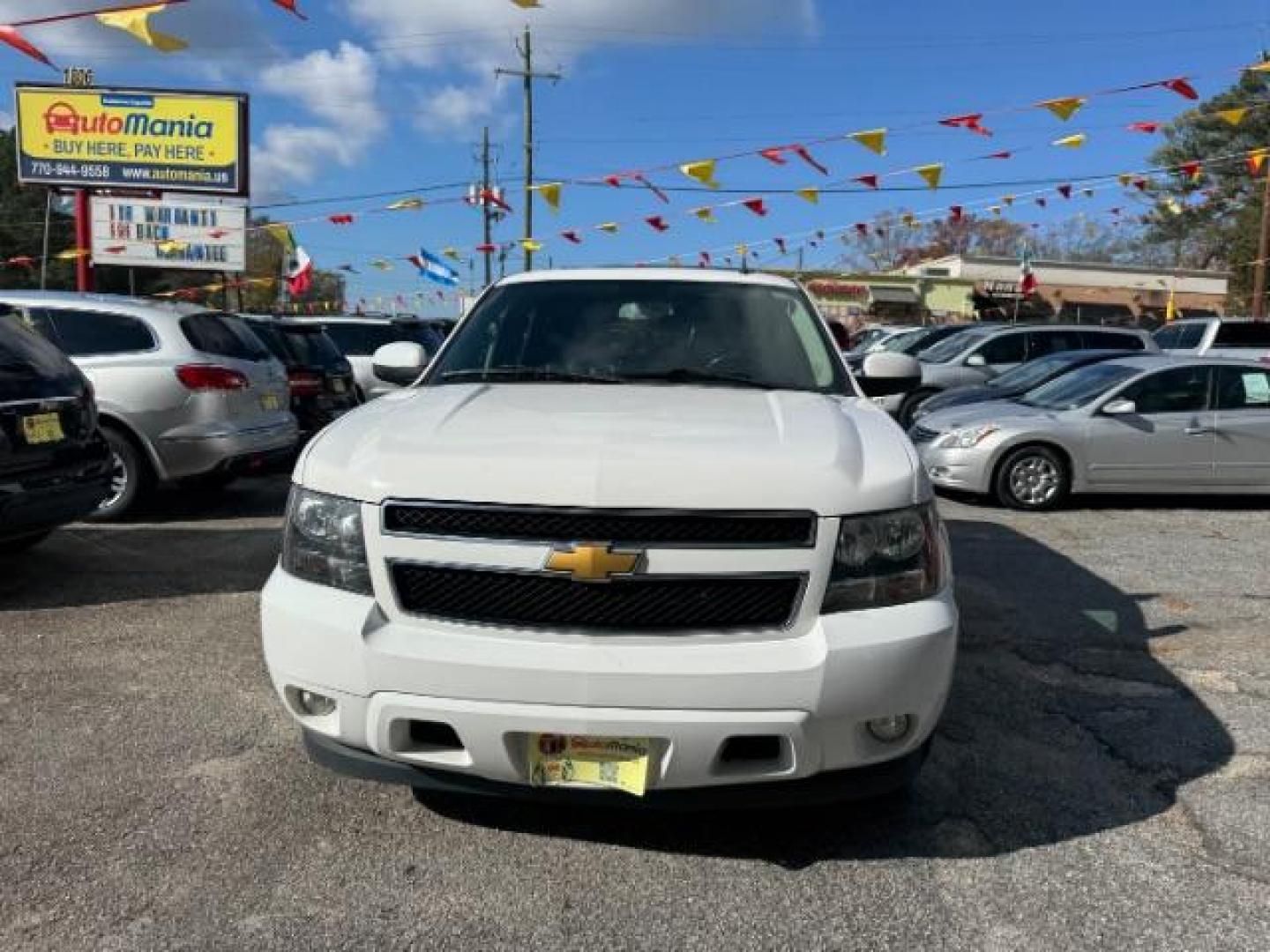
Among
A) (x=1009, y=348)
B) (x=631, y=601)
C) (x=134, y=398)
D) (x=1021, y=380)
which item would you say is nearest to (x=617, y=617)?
(x=631, y=601)

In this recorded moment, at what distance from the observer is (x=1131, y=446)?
883 centimetres

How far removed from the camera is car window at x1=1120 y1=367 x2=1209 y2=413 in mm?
8953

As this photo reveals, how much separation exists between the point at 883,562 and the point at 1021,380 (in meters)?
10.1

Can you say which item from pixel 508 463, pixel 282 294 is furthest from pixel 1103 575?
pixel 282 294

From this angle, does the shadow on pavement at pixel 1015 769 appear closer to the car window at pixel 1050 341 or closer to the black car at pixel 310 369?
the black car at pixel 310 369

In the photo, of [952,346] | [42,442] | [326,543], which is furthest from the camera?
[952,346]

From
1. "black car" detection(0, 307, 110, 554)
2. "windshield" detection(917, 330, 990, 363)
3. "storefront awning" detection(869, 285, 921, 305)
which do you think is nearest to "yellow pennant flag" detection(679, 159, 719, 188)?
"windshield" detection(917, 330, 990, 363)

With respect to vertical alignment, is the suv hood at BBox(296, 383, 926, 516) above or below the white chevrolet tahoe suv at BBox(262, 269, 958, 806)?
above

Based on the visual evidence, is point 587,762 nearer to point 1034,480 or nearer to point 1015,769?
point 1015,769

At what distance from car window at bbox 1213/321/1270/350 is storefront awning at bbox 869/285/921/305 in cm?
3682

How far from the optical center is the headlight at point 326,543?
2.65 m

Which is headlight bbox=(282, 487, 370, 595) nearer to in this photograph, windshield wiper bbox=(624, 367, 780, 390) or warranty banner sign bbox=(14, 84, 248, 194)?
windshield wiper bbox=(624, 367, 780, 390)

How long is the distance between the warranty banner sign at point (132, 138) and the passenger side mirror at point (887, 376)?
17172 mm

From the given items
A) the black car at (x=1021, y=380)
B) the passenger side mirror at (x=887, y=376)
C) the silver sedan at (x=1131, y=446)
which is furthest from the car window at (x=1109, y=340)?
the passenger side mirror at (x=887, y=376)
